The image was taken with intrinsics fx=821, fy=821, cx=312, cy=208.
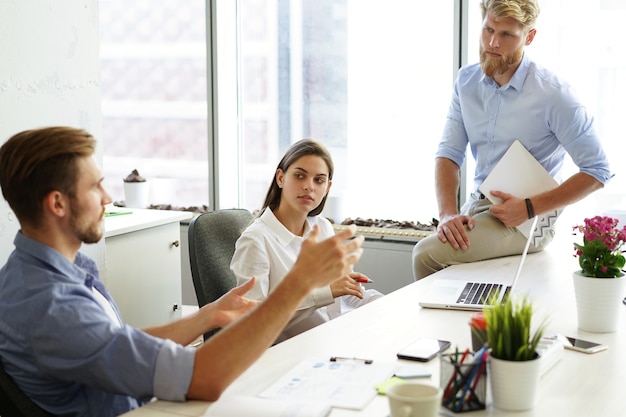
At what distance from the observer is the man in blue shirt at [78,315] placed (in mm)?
1513

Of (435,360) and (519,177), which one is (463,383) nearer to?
(435,360)

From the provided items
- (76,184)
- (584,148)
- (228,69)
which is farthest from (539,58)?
(76,184)

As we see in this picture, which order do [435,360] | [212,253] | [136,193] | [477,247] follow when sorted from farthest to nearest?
1. [136,193]
2. [477,247]
3. [212,253]
4. [435,360]

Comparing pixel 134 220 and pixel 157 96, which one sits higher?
pixel 157 96

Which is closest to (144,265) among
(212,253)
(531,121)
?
(212,253)

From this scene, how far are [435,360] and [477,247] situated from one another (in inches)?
48.9

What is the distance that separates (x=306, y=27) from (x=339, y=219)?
106cm

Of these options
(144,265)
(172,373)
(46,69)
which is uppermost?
(46,69)

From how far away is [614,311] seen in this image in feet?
6.73

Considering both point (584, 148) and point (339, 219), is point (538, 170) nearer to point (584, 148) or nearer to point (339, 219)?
point (584, 148)

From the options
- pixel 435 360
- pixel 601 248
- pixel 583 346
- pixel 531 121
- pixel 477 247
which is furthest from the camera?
pixel 531 121

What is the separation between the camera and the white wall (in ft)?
7.75

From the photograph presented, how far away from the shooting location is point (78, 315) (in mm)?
1521

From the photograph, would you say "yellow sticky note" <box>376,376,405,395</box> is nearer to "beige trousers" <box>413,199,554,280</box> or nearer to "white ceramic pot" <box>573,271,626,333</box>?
"white ceramic pot" <box>573,271,626,333</box>
